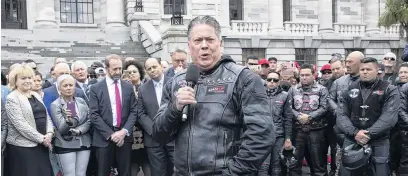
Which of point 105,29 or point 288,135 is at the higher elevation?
point 105,29

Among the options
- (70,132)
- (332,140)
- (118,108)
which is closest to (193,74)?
(118,108)

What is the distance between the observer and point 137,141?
6992 mm

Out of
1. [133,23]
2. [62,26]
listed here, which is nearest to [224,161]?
[133,23]

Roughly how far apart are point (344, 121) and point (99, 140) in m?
3.61

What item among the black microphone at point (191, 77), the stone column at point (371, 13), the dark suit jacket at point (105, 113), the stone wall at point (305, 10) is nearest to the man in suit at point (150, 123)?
the dark suit jacket at point (105, 113)

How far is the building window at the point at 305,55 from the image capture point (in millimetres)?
25359

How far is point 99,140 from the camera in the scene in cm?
656

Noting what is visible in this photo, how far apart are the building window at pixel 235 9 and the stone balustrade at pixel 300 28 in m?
3.11

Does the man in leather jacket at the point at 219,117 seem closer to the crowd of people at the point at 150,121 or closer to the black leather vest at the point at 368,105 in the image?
the crowd of people at the point at 150,121

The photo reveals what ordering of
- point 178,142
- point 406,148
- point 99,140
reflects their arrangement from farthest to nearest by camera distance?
point 406,148
point 99,140
point 178,142

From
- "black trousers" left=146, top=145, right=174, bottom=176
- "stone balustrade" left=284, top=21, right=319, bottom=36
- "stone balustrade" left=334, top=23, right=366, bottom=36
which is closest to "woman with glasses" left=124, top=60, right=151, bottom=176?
"black trousers" left=146, top=145, right=174, bottom=176

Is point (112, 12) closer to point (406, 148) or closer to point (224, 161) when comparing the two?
point (406, 148)

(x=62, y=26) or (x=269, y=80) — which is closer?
(x=269, y=80)

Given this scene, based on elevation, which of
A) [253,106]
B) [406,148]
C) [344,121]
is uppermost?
[253,106]
